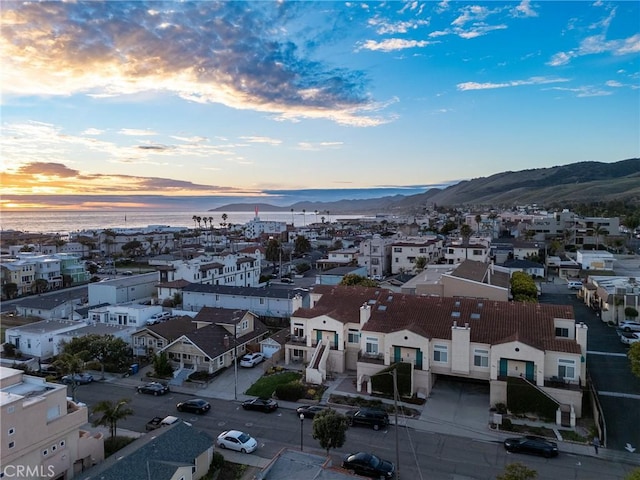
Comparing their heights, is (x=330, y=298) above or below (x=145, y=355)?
above

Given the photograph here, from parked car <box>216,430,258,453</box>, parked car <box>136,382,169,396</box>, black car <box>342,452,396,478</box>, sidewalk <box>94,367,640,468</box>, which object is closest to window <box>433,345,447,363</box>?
sidewalk <box>94,367,640,468</box>

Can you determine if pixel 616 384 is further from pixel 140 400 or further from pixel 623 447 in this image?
pixel 140 400

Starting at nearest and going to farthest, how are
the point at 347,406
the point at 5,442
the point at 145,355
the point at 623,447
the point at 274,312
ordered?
the point at 5,442 → the point at 623,447 → the point at 347,406 → the point at 145,355 → the point at 274,312

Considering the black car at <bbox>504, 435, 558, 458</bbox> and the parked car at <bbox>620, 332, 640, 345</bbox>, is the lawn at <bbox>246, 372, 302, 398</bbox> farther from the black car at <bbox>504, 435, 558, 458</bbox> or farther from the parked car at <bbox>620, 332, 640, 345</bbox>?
the parked car at <bbox>620, 332, 640, 345</bbox>

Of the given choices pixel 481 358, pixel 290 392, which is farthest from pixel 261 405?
pixel 481 358

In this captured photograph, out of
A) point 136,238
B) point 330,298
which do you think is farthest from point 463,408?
point 136,238
